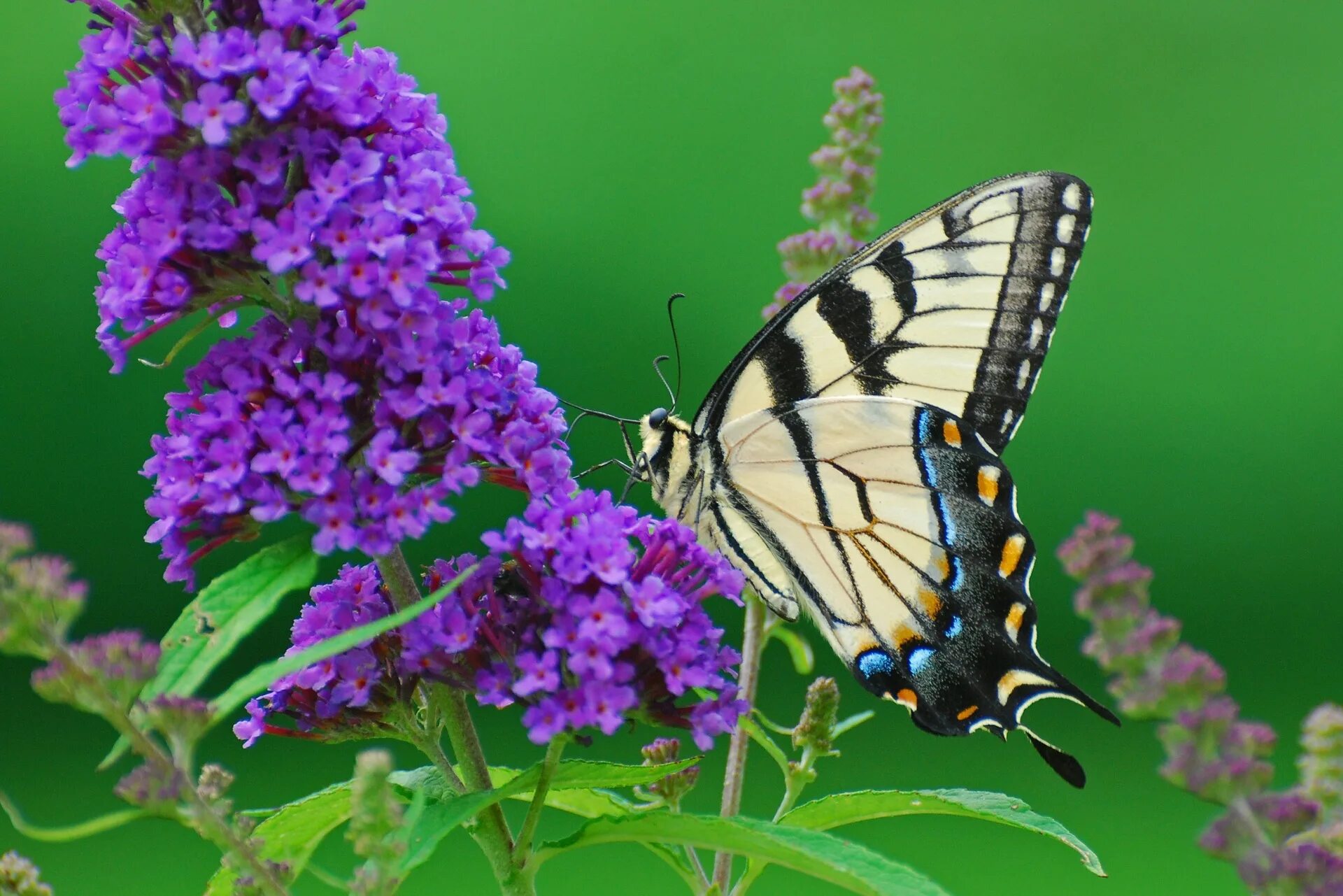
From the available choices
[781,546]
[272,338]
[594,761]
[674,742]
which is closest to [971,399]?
[781,546]

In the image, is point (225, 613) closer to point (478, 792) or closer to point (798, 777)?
point (478, 792)

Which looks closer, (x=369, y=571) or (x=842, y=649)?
(x=369, y=571)

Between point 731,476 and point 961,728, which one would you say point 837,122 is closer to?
point 731,476

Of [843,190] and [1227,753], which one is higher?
[843,190]

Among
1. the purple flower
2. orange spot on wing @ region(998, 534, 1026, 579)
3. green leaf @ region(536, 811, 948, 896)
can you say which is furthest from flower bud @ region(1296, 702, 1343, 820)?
orange spot on wing @ region(998, 534, 1026, 579)

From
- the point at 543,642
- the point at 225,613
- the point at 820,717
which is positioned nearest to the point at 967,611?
the point at 820,717

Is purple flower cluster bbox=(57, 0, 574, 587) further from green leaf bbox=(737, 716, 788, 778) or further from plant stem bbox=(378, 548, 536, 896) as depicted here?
green leaf bbox=(737, 716, 788, 778)
